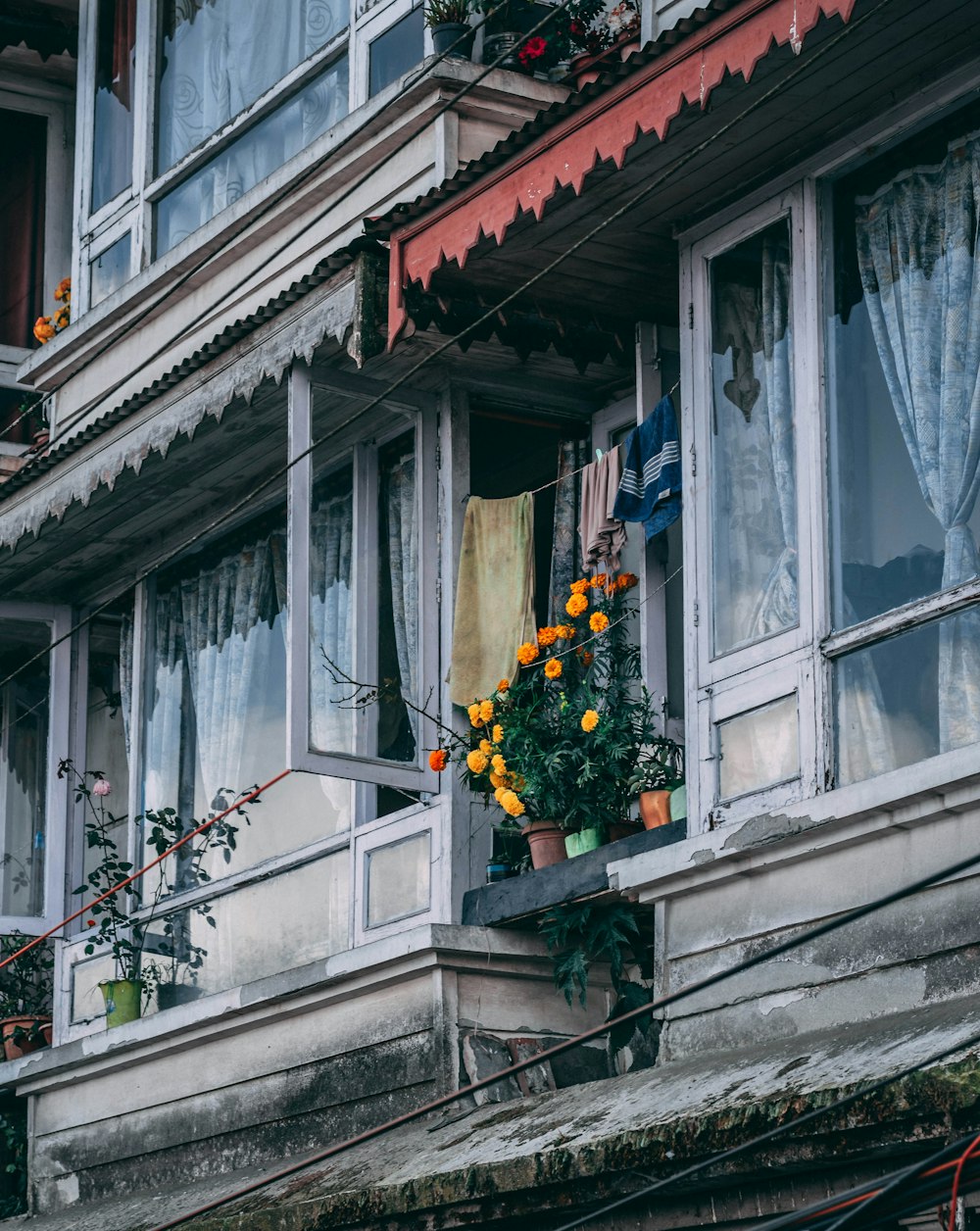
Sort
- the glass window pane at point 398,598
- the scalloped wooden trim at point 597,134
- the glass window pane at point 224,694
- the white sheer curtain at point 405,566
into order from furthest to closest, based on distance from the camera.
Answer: the glass window pane at point 224,694 → the white sheer curtain at point 405,566 → the glass window pane at point 398,598 → the scalloped wooden trim at point 597,134

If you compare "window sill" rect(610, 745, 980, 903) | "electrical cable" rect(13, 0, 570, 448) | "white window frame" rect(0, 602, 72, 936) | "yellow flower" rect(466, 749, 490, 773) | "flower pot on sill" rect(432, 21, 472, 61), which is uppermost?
"flower pot on sill" rect(432, 21, 472, 61)

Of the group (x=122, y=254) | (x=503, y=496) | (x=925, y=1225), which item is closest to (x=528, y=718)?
(x=503, y=496)

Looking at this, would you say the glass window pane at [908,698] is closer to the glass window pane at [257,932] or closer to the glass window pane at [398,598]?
the glass window pane at [398,598]

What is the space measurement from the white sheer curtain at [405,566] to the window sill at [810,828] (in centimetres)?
217

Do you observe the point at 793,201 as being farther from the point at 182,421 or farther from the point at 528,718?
the point at 182,421

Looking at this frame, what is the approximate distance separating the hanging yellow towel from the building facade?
0.13 metres

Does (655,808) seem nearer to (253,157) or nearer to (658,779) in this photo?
(658,779)

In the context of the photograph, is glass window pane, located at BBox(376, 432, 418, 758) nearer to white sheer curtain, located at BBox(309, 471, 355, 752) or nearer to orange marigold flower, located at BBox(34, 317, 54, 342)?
white sheer curtain, located at BBox(309, 471, 355, 752)

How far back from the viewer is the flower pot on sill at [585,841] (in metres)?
9.90

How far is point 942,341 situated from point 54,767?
7336 mm

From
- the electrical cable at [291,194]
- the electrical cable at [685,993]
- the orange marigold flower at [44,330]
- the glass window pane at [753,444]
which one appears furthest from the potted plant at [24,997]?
the glass window pane at [753,444]

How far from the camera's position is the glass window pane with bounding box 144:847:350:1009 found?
1122 cm

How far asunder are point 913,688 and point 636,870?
4.70 feet

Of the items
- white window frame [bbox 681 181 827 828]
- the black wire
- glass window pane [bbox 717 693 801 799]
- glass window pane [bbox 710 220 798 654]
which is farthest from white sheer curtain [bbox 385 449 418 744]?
the black wire
